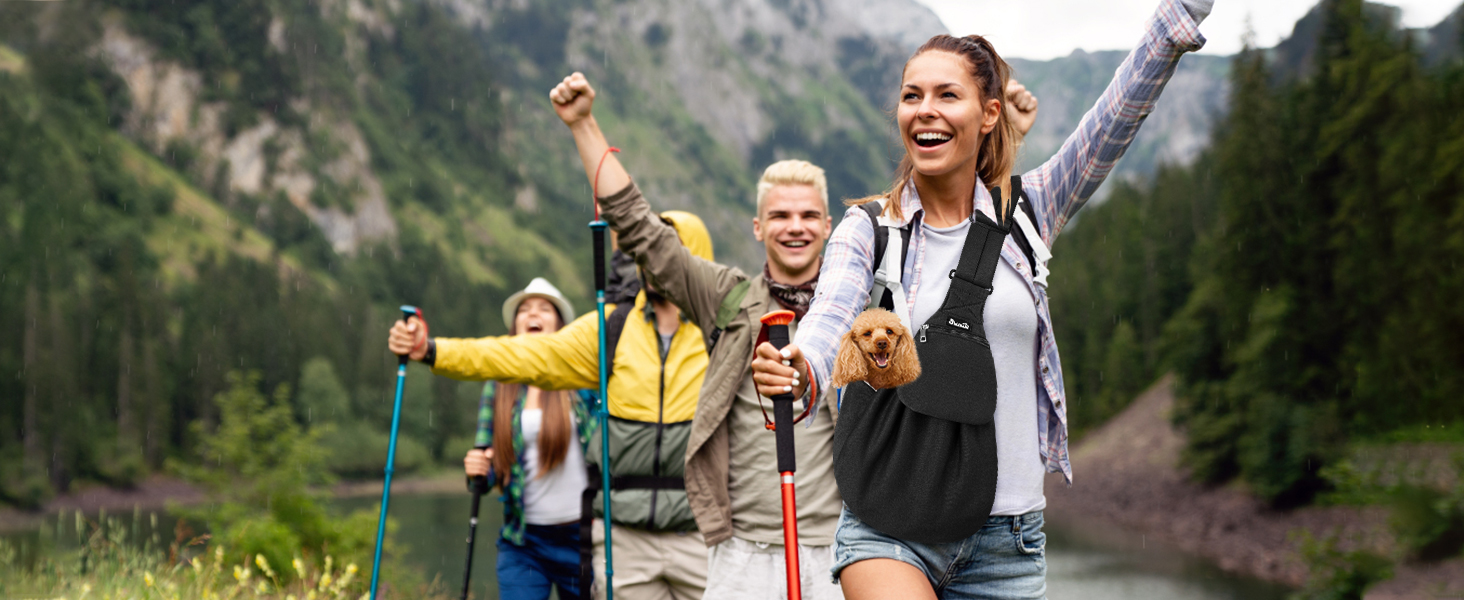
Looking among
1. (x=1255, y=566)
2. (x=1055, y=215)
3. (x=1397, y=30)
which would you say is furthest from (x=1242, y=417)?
(x=1055, y=215)

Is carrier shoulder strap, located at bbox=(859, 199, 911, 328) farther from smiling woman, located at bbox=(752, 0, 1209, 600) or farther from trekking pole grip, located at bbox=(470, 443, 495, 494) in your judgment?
trekking pole grip, located at bbox=(470, 443, 495, 494)

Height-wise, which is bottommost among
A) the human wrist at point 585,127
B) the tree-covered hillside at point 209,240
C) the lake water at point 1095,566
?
the lake water at point 1095,566

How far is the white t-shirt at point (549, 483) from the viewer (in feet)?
20.0

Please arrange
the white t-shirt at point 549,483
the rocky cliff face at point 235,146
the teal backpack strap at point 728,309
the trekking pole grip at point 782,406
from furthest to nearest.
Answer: the rocky cliff face at point 235,146 < the white t-shirt at point 549,483 < the teal backpack strap at point 728,309 < the trekking pole grip at point 782,406

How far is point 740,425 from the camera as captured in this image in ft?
14.1

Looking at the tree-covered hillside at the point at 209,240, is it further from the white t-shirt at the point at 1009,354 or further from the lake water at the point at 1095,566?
the white t-shirt at the point at 1009,354

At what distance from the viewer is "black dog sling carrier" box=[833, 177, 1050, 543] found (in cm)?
231

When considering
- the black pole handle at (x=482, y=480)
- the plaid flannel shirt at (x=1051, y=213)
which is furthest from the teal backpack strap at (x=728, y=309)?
the black pole handle at (x=482, y=480)

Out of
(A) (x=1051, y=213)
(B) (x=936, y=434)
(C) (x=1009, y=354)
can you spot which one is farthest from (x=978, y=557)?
(A) (x=1051, y=213)

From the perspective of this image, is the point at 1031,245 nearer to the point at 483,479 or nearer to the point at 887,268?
the point at 887,268

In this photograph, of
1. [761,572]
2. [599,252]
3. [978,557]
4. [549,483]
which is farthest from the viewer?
[549,483]

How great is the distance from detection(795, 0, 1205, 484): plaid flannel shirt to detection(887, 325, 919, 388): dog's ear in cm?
17

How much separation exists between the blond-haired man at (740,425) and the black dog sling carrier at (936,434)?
5.64 ft

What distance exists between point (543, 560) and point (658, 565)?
147cm
